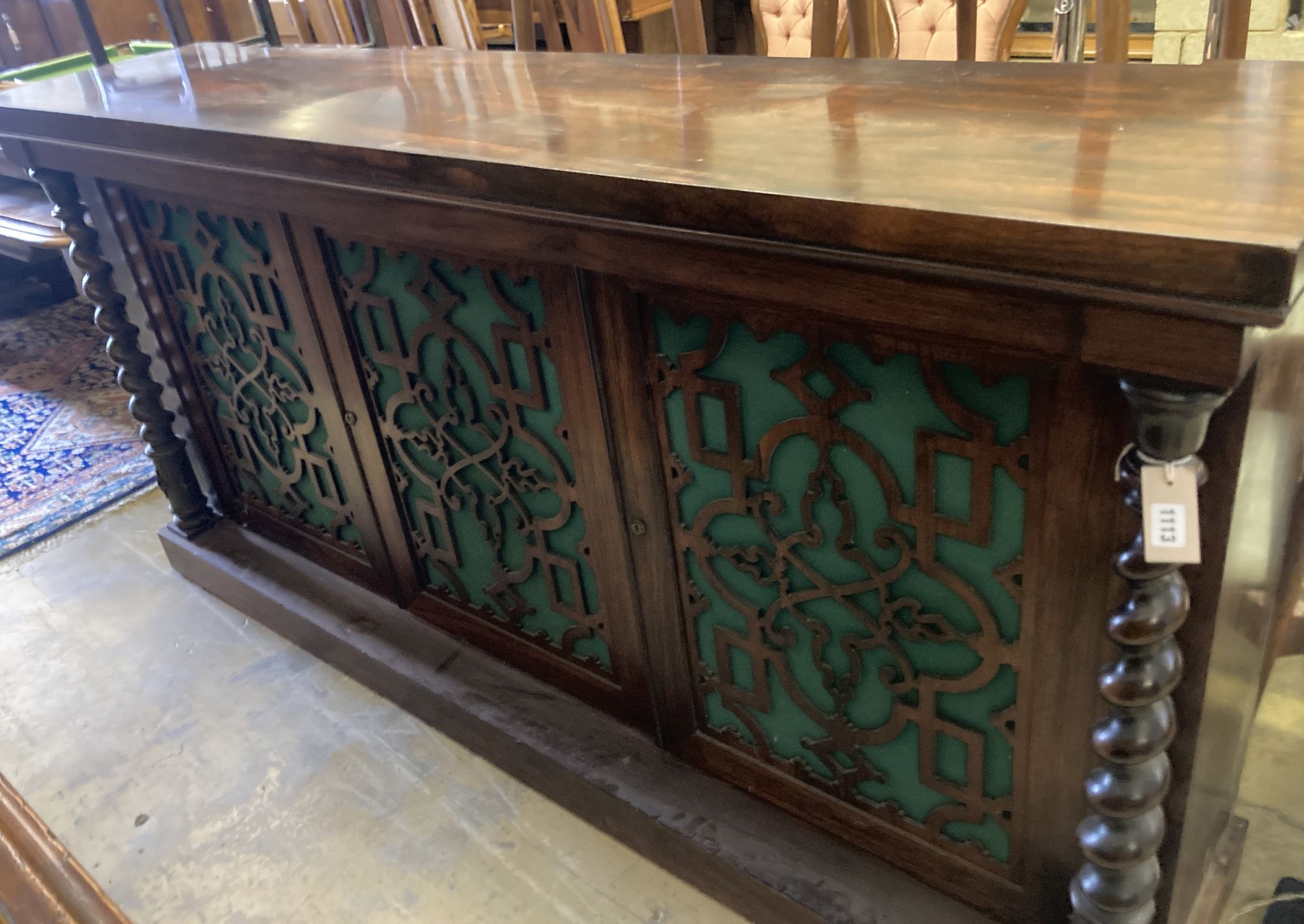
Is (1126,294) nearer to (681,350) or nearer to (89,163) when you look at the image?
(681,350)

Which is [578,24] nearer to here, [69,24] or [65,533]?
[65,533]

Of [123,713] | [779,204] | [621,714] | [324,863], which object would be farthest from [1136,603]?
[123,713]

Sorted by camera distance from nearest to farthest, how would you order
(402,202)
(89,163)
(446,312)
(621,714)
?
(402,202) < (446,312) < (621,714) < (89,163)

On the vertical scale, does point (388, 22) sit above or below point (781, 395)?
above

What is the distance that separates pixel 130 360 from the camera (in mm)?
1995

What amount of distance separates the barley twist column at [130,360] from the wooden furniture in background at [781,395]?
0.05m

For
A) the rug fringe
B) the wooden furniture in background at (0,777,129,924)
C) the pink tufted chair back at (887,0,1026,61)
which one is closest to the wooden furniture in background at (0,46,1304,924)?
the wooden furniture in background at (0,777,129,924)

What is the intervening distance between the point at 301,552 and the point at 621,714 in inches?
34.5

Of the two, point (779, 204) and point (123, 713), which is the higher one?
point (779, 204)

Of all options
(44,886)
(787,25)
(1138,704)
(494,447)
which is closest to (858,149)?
(1138,704)

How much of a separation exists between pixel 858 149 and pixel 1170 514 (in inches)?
16.6

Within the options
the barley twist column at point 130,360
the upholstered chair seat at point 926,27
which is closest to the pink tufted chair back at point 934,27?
the upholstered chair seat at point 926,27

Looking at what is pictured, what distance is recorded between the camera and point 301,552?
6.65 feet

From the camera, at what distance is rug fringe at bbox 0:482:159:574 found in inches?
94.1
